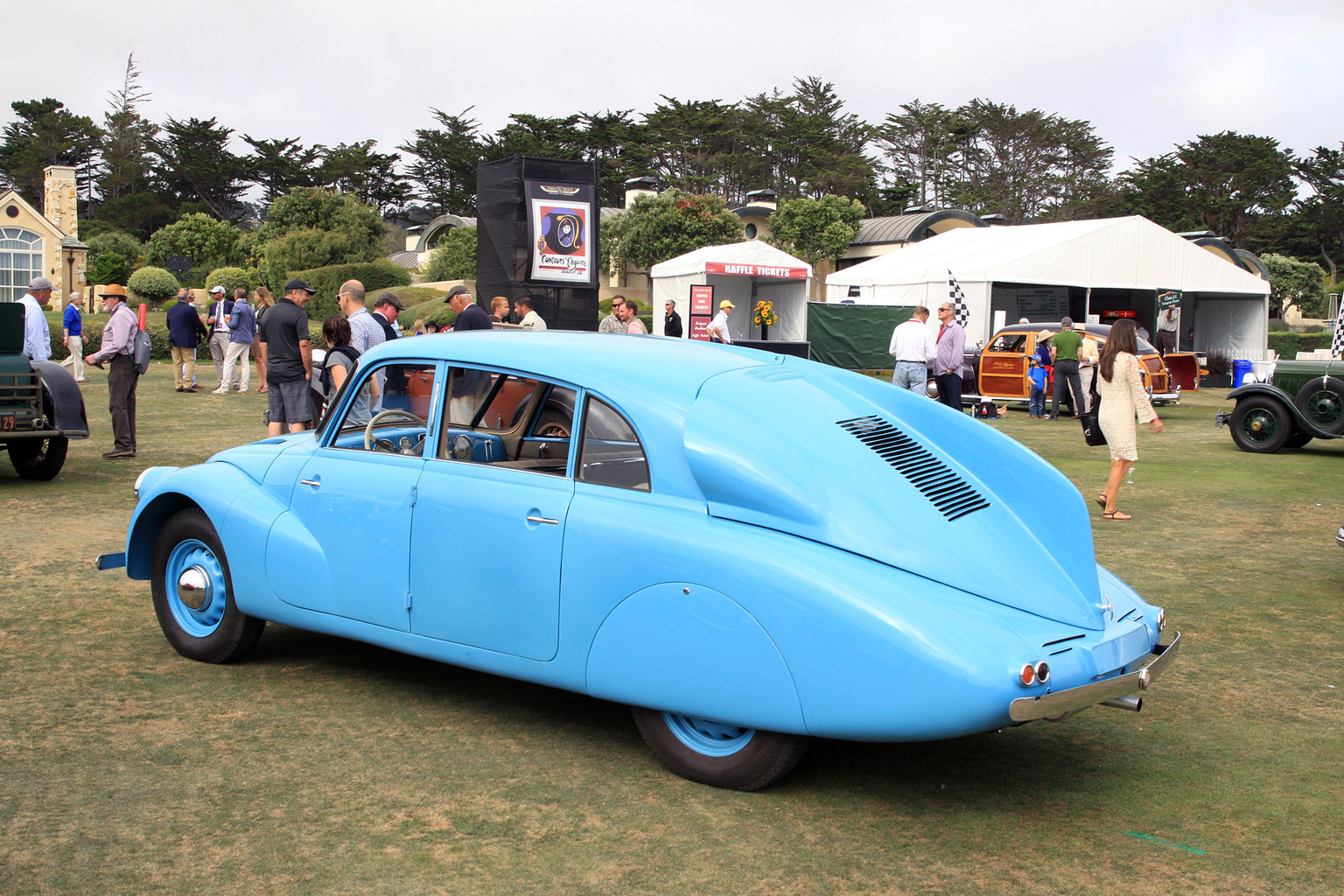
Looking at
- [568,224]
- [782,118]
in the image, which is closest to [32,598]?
[568,224]

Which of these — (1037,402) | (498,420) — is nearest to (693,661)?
(498,420)

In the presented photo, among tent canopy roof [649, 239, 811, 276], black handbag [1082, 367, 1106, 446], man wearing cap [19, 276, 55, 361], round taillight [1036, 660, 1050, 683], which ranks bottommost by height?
round taillight [1036, 660, 1050, 683]

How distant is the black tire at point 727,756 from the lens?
3506mm

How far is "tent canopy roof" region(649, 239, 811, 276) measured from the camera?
102ft

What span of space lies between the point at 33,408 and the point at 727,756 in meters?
8.65

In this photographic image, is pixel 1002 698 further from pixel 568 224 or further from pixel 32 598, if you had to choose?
pixel 568 224

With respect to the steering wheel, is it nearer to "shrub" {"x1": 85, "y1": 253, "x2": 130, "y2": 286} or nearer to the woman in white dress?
the woman in white dress

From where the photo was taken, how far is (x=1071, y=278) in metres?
25.9

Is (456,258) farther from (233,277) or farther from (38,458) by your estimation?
(38,458)

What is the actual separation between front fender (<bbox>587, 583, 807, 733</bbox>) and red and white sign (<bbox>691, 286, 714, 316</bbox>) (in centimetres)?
2276

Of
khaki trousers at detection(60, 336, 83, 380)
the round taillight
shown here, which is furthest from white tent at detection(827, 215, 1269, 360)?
the round taillight

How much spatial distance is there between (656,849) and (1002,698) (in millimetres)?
1123

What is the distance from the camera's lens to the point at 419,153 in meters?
75.4

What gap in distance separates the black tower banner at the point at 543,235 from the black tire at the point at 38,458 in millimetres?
9598
